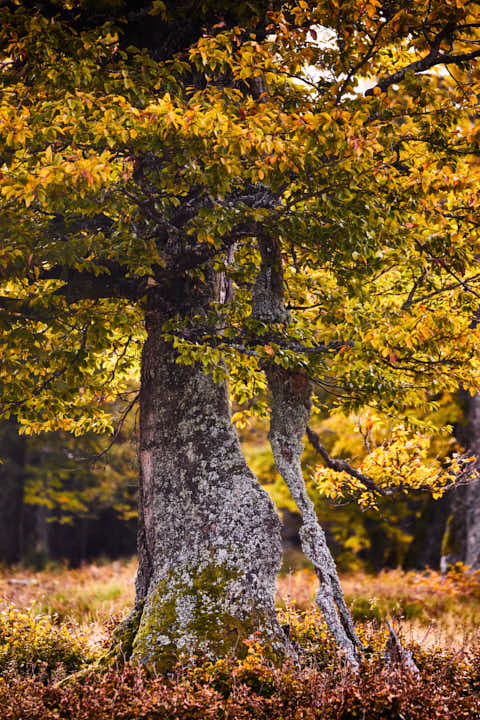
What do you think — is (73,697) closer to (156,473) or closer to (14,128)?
(156,473)

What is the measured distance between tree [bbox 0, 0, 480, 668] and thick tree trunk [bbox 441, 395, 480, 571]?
6.66m

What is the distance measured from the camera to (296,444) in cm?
801

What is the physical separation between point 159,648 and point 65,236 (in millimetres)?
4864

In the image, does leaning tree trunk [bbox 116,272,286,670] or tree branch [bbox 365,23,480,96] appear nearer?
tree branch [bbox 365,23,480,96]

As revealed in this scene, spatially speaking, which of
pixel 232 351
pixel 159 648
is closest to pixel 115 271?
pixel 232 351

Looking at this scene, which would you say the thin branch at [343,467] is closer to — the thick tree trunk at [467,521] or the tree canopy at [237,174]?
the tree canopy at [237,174]

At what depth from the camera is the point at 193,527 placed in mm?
7285

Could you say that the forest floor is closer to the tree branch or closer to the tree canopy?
the tree canopy

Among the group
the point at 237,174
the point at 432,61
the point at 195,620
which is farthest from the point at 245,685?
the point at 432,61

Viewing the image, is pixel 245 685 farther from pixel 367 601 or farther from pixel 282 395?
pixel 367 601

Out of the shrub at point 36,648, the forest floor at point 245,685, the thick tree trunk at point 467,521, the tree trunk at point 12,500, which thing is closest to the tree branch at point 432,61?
the forest floor at point 245,685

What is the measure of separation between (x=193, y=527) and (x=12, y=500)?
16.8m

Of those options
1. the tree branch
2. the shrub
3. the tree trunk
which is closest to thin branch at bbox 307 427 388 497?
the shrub

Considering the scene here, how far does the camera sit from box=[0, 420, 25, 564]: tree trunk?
21172 mm
